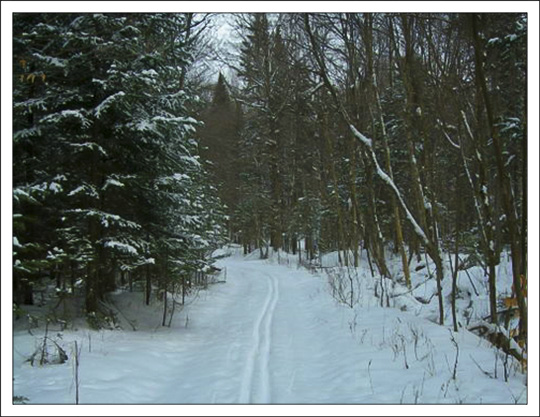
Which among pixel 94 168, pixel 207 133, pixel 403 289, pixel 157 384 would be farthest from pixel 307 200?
pixel 157 384

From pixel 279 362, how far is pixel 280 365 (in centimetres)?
15

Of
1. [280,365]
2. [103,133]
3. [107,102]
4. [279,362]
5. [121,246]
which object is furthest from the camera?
[103,133]

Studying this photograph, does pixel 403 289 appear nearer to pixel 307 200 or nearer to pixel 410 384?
pixel 410 384

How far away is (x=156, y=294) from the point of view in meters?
10.3

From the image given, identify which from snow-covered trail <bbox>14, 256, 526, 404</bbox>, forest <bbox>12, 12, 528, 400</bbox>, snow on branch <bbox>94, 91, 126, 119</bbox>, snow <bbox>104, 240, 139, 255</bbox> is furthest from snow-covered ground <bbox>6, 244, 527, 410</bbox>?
snow on branch <bbox>94, 91, 126, 119</bbox>

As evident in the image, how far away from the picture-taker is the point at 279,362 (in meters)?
5.96

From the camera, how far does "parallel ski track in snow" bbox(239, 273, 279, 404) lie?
461 centimetres

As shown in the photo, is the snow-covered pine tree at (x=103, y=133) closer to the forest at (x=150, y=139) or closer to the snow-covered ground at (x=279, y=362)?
the forest at (x=150, y=139)

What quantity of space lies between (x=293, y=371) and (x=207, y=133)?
2208 cm

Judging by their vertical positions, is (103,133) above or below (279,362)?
above

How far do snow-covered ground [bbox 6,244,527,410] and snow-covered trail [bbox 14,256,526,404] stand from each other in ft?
0.05

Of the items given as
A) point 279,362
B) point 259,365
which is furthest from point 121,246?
point 279,362

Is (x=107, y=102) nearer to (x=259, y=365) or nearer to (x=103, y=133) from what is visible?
(x=103, y=133)

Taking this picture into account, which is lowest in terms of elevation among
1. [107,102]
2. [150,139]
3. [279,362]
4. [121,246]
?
[279,362]
